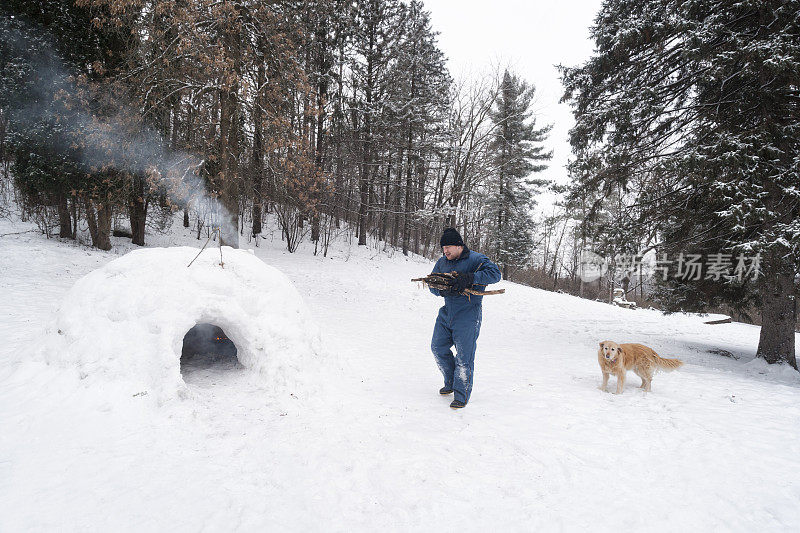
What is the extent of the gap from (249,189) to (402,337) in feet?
21.3

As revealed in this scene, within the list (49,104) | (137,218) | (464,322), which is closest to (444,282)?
(464,322)

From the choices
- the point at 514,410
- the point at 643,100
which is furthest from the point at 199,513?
the point at 643,100

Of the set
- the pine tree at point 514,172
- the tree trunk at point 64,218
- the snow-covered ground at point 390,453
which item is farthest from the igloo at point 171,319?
the pine tree at point 514,172

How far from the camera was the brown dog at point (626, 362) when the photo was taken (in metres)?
4.62

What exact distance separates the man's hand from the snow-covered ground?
1412 mm

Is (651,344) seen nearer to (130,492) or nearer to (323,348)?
(323,348)

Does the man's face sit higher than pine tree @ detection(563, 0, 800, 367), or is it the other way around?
pine tree @ detection(563, 0, 800, 367)

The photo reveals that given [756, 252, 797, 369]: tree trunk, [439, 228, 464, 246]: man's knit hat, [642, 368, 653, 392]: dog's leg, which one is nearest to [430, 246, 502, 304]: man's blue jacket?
[439, 228, 464, 246]: man's knit hat

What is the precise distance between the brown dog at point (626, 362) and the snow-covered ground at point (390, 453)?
28cm

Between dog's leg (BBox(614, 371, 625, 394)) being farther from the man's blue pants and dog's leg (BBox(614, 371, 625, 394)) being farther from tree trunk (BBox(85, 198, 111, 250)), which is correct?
tree trunk (BBox(85, 198, 111, 250))

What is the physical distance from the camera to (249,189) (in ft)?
34.2

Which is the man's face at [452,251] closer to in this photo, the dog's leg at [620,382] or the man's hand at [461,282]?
the man's hand at [461,282]

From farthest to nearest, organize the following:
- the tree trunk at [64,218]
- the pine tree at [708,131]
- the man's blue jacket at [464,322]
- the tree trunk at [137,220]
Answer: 1. the tree trunk at [137,220]
2. the tree trunk at [64,218]
3. the pine tree at [708,131]
4. the man's blue jacket at [464,322]

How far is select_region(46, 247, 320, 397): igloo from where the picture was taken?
350cm
